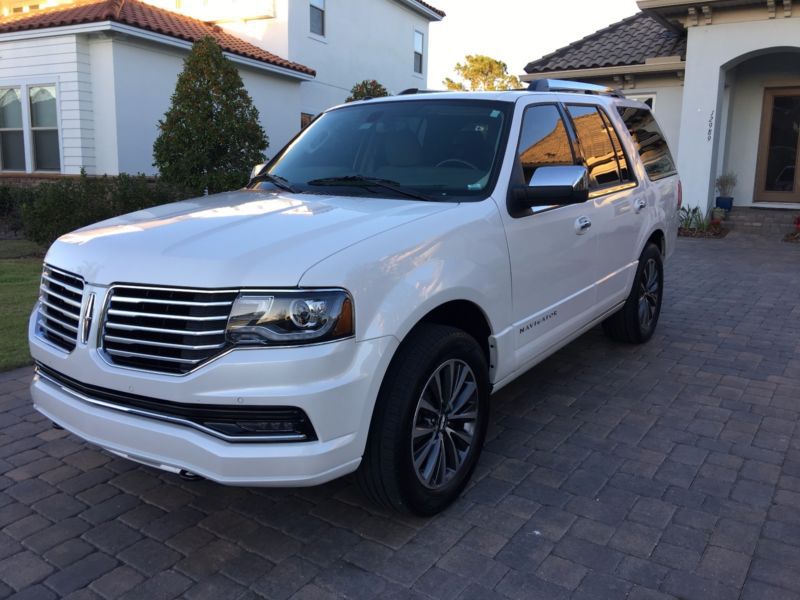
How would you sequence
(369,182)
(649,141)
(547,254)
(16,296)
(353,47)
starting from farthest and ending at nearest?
(353,47) < (16,296) < (649,141) < (547,254) < (369,182)

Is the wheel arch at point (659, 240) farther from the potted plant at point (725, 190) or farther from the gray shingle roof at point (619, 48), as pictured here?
the gray shingle roof at point (619, 48)

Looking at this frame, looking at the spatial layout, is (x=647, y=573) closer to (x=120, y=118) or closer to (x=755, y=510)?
(x=755, y=510)

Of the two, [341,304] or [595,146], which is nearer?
[341,304]

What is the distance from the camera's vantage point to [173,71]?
49.3 ft

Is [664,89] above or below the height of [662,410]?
above

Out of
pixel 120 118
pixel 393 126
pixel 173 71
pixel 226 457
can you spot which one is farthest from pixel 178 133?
pixel 226 457

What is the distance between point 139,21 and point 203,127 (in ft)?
13.1

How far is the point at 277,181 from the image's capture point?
4.27 meters

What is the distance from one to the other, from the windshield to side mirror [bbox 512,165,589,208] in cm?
20

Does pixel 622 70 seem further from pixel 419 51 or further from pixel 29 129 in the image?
pixel 29 129

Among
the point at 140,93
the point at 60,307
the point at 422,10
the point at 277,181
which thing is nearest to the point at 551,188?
the point at 277,181

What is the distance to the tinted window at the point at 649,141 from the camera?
5891 mm

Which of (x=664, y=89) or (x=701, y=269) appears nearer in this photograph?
(x=701, y=269)

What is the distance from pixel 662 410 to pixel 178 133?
32.0 ft
